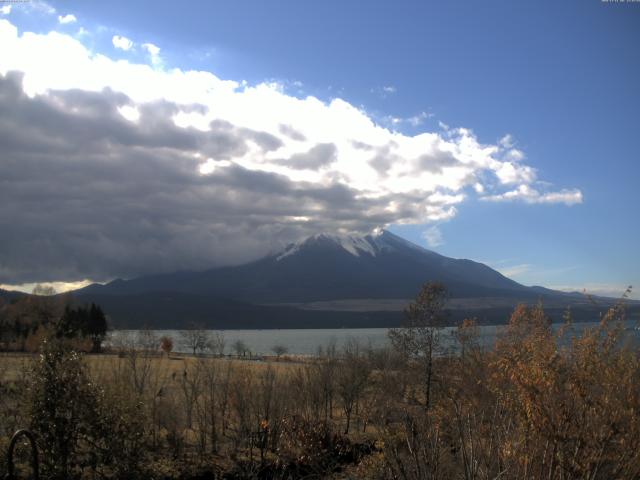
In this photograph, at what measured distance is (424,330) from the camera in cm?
3425

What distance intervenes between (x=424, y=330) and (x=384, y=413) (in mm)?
14623

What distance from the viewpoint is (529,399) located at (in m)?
9.62

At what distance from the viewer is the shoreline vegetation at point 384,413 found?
9.35m

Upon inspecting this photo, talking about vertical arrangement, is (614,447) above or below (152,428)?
above

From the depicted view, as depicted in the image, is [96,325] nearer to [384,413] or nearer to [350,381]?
[350,381]

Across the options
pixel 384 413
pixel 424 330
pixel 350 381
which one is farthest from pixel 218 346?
pixel 384 413

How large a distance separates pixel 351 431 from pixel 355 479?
40.0 feet

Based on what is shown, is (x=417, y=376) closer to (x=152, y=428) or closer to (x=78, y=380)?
(x=152, y=428)

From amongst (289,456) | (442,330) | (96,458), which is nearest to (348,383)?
(442,330)

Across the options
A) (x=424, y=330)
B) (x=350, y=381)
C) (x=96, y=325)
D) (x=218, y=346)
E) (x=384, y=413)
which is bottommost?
(x=96, y=325)

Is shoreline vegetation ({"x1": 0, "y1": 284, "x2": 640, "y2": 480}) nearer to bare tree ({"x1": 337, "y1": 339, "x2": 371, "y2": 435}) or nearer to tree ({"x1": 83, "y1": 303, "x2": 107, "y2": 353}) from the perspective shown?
bare tree ({"x1": 337, "y1": 339, "x2": 371, "y2": 435})

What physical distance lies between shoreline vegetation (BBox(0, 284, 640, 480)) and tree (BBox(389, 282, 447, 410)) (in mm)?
85

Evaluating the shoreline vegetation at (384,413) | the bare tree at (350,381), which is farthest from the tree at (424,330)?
the bare tree at (350,381)

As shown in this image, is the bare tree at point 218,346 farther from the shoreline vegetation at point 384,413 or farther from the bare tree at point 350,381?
the bare tree at point 350,381
